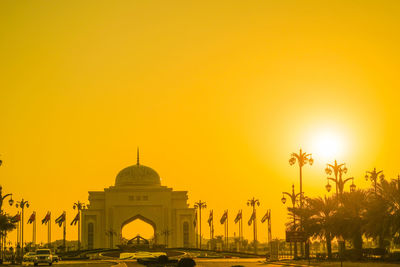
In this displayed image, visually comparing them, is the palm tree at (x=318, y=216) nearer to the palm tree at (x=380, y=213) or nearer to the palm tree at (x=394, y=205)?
the palm tree at (x=380, y=213)

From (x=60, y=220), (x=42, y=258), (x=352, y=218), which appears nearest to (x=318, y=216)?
(x=352, y=218)

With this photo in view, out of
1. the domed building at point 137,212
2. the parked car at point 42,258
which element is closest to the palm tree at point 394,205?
the parked car at point 42,258

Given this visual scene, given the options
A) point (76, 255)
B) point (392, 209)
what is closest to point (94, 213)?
point (76, 255)

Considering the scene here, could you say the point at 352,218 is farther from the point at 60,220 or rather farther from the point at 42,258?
the point at 60,220

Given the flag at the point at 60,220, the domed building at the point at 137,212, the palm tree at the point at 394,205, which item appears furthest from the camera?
the domed building at the point at 137,212

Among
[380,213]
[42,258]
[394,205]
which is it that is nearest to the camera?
[394,205]

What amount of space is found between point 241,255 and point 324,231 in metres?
23.1

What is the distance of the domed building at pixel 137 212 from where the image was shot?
110938mm

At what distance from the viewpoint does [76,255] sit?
81.9 meters

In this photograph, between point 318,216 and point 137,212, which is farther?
point 137,212

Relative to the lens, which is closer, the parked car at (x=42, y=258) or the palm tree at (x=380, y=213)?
the palm tree at (x=380, y=213)

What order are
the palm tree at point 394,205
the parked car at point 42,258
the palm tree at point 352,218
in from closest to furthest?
the palm tree at point 394,205, the palm tree at point 352,218, the parked car at point 42,258

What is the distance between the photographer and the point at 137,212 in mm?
113000

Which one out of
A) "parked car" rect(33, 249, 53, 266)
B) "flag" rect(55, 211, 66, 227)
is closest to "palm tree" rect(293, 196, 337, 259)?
"parked car" rect(33, 249, 53, 266)
